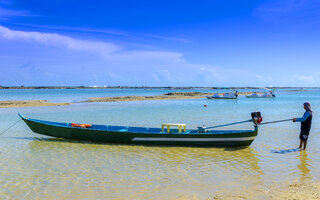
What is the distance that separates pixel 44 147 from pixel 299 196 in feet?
34.6

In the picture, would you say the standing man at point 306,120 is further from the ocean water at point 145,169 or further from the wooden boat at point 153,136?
the wooden boat at point 153,136

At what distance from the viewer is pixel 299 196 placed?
21.4 ft

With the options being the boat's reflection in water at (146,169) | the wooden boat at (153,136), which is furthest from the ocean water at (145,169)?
the wooden boat at (153,136)

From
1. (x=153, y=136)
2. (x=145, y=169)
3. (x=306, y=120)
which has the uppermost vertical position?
(x=306, y=120)

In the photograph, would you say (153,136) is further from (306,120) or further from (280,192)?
(280,192)

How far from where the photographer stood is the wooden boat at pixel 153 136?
1166cm

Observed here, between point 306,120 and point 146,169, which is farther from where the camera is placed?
A: point 306,120

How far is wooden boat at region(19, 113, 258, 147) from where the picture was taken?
38.3 ft

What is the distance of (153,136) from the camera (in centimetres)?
1234

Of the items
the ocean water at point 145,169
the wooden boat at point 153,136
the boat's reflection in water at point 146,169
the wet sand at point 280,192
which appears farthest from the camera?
the wooden boat at point 153,136

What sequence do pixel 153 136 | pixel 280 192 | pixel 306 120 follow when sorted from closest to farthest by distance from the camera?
pixel 280 192, pixel 306 120, pixel 153 136

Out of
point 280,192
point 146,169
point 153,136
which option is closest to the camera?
point 280,192

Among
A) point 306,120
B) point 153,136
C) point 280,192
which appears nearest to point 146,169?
point 153,136

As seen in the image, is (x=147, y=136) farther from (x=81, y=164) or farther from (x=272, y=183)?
(x=272, y=183)
